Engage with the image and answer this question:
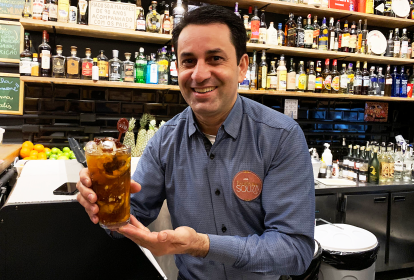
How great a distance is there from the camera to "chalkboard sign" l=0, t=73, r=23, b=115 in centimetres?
251

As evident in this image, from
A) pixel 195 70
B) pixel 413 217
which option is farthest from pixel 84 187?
pixel 413 217

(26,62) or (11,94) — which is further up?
(26,62)

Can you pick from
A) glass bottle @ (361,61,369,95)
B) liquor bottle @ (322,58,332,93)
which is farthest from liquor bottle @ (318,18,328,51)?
glass bottle @ (361,61,369,95)

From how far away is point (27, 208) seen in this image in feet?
3.37

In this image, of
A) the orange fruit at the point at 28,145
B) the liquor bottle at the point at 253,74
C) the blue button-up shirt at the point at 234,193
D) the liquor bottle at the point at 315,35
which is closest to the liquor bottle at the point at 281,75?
the liquor bottle at the point at 253,74

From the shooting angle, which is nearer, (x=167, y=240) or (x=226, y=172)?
(x=167, y=240)

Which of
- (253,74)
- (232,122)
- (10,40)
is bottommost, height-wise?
(232,122)

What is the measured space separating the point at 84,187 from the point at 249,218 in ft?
1.76

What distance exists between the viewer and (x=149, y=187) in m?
1.13

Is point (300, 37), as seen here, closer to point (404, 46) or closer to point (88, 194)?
point (404, 46)

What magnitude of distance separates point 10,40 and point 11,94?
1.43ft

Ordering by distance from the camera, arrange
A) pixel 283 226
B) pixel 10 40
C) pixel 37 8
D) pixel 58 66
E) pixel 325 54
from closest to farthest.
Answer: pixel 283 226 < pixel 37 8 < pixel 58 66 < pixel 10 40 < pixel 325 54

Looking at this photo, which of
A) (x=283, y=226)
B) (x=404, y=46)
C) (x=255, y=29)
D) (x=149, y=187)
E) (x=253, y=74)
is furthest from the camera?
(x=404, y=46)

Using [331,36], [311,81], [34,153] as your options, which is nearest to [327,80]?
[311,81]
